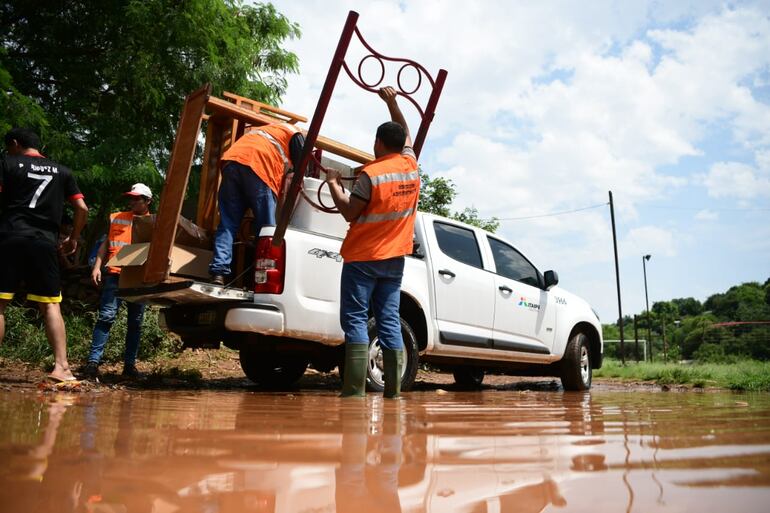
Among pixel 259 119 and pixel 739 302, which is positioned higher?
pixel 739 302

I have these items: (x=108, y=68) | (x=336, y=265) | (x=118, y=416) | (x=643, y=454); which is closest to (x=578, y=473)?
(x=643, y=454)

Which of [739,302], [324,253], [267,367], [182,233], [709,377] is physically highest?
[739,302]

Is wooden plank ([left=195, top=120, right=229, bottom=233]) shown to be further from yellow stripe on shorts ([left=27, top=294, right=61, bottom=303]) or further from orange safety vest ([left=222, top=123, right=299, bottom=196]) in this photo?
yellow stripe on shorts ([left=27, top=294, right=61, bottom=303])

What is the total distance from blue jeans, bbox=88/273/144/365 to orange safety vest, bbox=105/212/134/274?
0.29 m

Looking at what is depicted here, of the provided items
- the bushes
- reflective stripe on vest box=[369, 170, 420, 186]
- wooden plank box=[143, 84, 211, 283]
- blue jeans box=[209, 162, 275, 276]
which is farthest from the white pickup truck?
the bushes

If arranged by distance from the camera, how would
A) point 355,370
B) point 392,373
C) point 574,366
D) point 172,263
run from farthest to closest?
1. point 574,366
2. point 172,263
3. point 392,373
4. point 355,370

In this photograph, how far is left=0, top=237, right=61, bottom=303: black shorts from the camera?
15.5ft

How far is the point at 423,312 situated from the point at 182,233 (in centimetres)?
217

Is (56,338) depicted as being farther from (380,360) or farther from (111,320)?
(380,360)

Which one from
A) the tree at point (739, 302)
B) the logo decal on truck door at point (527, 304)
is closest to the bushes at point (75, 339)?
the logo decal on truck door at point (527, 304)

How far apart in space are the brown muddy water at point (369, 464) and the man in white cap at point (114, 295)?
10.7ft

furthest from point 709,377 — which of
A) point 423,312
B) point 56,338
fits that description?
point 56,338

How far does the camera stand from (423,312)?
19.2 feet

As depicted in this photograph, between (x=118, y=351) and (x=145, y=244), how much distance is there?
110 inches
